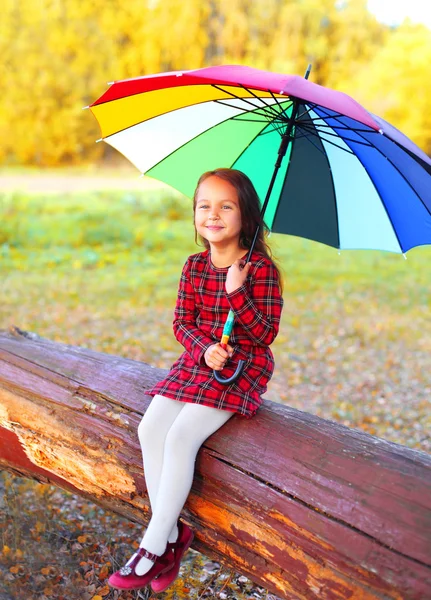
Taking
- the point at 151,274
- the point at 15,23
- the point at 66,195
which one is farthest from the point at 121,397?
the point at 15,23

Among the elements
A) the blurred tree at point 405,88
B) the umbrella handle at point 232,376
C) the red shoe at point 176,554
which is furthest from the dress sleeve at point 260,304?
the blurred tree at point 405,88

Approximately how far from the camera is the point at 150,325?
7.72m

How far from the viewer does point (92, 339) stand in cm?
710

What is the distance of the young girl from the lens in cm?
237

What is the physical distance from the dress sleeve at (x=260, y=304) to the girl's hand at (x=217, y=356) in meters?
0.15

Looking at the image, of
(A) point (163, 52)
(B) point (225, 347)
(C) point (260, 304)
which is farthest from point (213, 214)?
(A) point (163, 52)

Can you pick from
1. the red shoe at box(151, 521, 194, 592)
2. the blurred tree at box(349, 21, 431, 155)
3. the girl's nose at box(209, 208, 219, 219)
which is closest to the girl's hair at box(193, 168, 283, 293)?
the girl's nose at box(209, 208, 219, 219)

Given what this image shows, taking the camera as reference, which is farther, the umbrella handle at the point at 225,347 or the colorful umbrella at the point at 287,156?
the colorful umbrella at the point at 287,156

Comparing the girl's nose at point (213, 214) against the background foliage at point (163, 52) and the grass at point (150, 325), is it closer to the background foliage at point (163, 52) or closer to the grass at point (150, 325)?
the grass at point (150, 325)

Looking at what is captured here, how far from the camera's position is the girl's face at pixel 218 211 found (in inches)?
103

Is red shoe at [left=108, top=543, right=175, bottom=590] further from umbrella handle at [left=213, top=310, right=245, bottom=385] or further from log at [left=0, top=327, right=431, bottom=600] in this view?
umbrella handle at [left=213, top=310, right=245, bottom=385]

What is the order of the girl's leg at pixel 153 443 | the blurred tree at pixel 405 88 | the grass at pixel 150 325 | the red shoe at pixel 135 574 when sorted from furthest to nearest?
the blurred tree at pixel 405 88 → the grass at pixel 150 325 → the girl's leg at pixel 153 443 → the red shoe at pixel 135 574

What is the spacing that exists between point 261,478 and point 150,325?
5.47m

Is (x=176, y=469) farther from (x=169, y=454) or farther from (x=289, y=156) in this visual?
(x=289, y=156)
